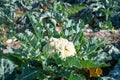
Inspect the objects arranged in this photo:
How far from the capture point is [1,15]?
9219 mm

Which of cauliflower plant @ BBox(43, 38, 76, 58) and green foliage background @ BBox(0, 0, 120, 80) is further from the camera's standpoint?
cauliflower plant @ BBox(43, 38, 76, 58)

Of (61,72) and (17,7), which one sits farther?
(17,7)

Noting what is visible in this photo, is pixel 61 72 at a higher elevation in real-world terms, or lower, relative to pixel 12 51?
lower

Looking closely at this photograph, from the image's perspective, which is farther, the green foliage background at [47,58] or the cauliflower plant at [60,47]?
the cauliflower plant at [60,47]

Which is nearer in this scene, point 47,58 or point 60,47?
point 47,58

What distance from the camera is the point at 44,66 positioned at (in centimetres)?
506

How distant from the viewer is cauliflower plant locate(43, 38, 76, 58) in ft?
17.7

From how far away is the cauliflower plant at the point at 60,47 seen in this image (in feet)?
17.7

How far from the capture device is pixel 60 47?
548 centimetres

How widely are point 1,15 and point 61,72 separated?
435 centimetres

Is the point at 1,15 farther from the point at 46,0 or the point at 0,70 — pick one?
the point at 0,70

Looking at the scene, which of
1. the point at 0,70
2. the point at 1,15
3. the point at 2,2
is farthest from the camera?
the point at 2,2

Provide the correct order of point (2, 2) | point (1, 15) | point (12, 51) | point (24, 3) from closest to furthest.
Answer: point (12, 51) < point (1, 15) < point (2, 2) < point (24, 3)

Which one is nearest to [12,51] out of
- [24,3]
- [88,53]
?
[88,53]
